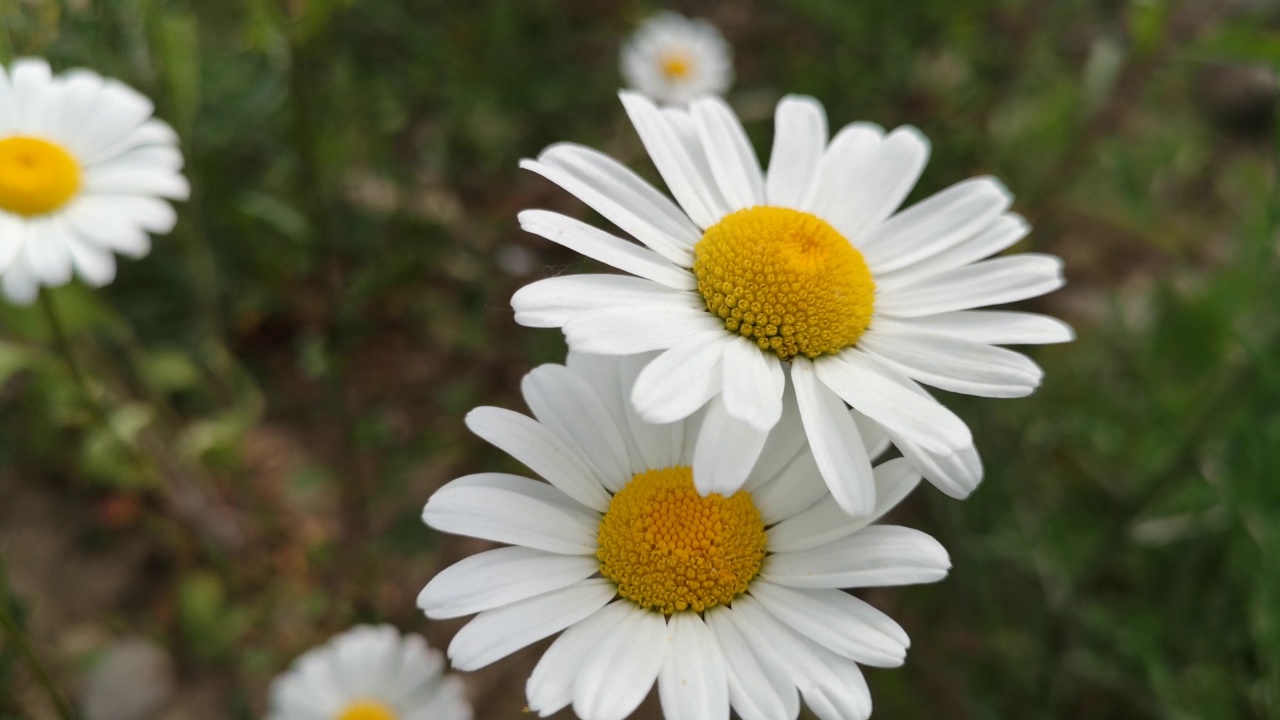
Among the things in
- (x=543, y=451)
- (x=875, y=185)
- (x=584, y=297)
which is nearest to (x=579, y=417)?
(x=543, y=451)

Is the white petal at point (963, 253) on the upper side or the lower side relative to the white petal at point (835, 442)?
upper

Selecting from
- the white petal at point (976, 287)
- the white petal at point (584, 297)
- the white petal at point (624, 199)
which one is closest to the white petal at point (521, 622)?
the white petal at point (584, 297)

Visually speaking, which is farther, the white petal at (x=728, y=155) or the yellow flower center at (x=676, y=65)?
the yellow flower center at (x=676, y=65)

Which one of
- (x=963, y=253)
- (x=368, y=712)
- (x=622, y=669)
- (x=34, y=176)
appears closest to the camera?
(x=622, y=669)

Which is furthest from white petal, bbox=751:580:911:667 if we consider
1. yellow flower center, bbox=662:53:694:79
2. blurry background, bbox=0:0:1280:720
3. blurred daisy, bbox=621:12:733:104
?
yellow flower center, bbox=662:53:694:79

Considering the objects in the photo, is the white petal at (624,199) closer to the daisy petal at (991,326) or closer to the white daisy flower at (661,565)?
the white daisy flower at (661,565)

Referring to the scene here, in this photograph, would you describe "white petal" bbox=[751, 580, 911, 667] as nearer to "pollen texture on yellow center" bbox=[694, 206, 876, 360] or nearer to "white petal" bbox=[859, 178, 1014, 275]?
"pollen texture on yellow center" bbox=[694, 206, 876, 360]

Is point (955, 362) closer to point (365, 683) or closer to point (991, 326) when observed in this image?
point (991, 326)
